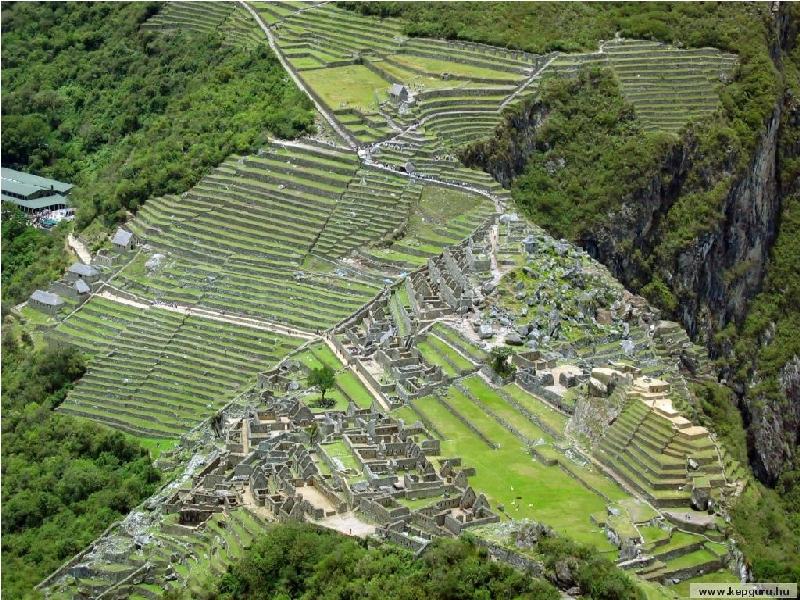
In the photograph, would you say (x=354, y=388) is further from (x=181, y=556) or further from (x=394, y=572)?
(x=394, y=572)

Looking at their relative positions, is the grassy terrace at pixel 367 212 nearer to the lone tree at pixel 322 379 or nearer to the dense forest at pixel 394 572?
the lone tree at pixel 322 379

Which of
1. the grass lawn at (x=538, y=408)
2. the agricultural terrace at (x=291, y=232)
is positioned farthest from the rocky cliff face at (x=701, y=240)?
the grass lawn at (x=538, y=408)

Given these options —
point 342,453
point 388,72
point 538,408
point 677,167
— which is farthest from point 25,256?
point 342,453

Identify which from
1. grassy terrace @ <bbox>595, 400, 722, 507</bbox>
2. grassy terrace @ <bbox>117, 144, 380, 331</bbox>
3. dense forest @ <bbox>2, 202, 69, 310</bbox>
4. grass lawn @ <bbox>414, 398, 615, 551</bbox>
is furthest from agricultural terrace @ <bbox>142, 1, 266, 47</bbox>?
grassy terrace @ <bbox>595, 400, 722, 507</bbox>

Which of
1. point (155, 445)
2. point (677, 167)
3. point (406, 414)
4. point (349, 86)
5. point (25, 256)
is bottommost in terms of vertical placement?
point (25, 256)

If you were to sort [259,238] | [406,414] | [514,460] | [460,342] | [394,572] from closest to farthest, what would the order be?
1. [394,572]
2. [514,460]
3. [406,414]
4. [460,342]
5. [259,238]

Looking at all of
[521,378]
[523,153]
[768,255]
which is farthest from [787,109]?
[521,378]

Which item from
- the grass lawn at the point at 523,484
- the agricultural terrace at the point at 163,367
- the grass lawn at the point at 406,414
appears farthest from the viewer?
the agricultural terrace at the point at 163,367
